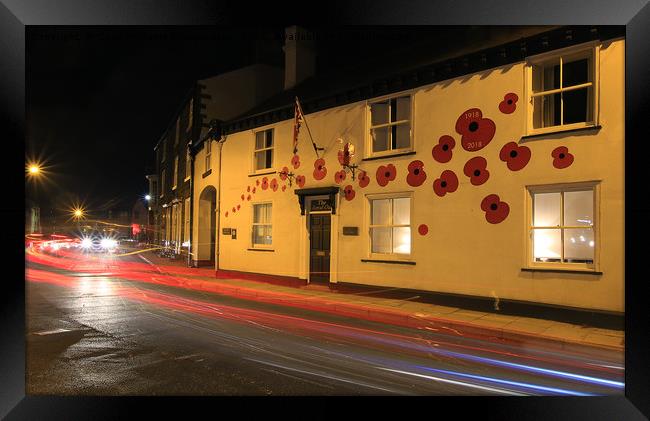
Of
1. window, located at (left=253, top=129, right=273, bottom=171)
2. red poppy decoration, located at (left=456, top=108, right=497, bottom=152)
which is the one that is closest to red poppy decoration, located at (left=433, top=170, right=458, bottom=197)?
red poppy decoration, located at (left=456, top=108, right=497, bottom=152)

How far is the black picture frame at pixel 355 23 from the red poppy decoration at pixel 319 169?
31.6 feet

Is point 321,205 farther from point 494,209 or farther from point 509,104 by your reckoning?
point 509,104

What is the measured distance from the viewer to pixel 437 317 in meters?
9.45

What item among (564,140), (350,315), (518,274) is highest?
(564,140)

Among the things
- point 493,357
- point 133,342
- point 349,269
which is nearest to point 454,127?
point 349,269

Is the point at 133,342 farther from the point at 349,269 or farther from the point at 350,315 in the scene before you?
the point at 349,269

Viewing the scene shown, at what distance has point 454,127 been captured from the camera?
430 inches

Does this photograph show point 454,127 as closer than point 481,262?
No

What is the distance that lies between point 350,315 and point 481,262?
10.8ft

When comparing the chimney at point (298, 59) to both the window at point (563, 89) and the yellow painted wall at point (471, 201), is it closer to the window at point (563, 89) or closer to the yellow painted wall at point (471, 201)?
the yellow painted wall at point (471, 201)

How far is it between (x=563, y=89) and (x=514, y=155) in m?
1.64

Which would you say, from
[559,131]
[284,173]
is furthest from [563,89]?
[284,173]

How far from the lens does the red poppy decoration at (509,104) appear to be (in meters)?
9.89

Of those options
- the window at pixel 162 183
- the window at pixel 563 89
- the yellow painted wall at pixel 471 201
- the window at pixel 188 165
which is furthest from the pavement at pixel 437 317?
the window at pixel 162 183
